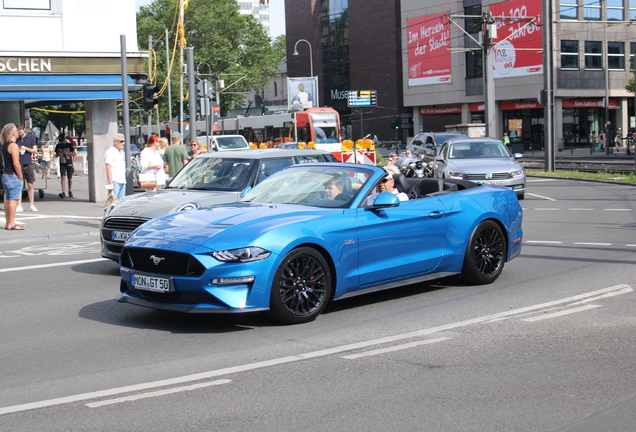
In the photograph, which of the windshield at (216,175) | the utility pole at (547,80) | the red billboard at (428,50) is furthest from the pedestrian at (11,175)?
the red billboard at (428,50)

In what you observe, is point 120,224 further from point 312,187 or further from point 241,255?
point 241,255

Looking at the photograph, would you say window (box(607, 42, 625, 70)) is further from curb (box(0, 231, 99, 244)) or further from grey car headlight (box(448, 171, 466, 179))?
curb (box(0, 231, 99, 244))

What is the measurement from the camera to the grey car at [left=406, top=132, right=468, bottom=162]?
92.3 feet

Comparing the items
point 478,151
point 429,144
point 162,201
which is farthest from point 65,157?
point 162,201

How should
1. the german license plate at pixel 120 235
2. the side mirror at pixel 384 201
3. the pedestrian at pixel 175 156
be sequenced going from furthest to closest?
1. the pedestrian at pixel 175 156
2. the german license plate at pixel 120 235
3. the side mirror at pixel 384 201

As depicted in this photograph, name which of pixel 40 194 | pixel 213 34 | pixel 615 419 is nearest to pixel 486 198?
pixel 615 419

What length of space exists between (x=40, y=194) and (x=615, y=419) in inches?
852

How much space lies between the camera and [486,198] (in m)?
8.75

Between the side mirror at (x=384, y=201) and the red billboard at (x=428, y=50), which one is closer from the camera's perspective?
the side mirror at (x=384, y=201)

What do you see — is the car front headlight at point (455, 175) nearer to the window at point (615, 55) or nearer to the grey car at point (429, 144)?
the grey car at point (429, 144)

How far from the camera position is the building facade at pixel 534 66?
195 ft

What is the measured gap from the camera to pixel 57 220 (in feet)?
55.4

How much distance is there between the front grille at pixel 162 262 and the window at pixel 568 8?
57997mm

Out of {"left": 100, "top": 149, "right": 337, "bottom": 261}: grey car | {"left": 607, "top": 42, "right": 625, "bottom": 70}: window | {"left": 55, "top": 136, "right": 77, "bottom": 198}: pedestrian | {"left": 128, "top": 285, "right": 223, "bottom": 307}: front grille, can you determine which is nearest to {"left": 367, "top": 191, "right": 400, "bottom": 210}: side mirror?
{"left": 128, "top": 285, "right": 223, "bottom": 307}: front grille
